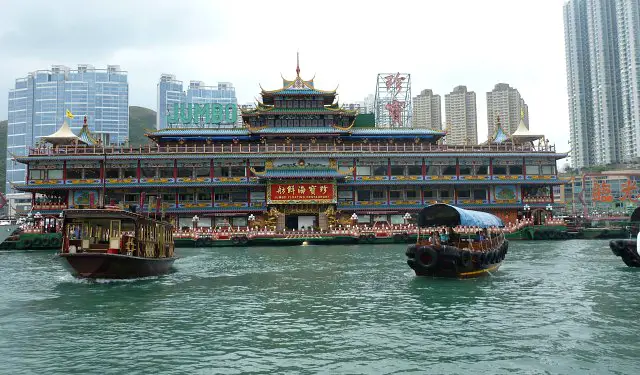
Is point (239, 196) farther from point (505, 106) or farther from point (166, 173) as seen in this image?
point (505, 106)

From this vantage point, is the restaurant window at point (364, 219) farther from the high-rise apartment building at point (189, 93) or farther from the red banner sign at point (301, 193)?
the high-rise apartment building at point (189, 93)

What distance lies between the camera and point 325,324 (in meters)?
15.1

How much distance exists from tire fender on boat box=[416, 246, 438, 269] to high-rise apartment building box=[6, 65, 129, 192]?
131497mm

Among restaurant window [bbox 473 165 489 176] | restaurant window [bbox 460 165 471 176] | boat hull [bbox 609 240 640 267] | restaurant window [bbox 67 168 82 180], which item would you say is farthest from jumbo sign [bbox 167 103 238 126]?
boat hull [bbox 609 240 640 267]

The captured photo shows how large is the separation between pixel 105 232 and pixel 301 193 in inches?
1258

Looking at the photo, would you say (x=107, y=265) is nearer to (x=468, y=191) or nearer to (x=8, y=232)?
(x=8, y=232)

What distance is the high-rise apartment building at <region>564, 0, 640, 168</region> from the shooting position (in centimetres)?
10844

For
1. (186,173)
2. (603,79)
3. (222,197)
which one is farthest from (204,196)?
(603,79)

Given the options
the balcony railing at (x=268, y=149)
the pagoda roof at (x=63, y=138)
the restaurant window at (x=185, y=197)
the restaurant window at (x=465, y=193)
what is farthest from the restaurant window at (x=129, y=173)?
the restaurant window at (x=465, y=193)

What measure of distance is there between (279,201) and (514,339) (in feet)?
143

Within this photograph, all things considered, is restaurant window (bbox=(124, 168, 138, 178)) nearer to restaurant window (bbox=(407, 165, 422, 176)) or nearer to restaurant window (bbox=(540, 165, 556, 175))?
restaurant window (bbox=(407, 165, 422, 176))

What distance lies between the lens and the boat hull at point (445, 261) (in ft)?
76.7

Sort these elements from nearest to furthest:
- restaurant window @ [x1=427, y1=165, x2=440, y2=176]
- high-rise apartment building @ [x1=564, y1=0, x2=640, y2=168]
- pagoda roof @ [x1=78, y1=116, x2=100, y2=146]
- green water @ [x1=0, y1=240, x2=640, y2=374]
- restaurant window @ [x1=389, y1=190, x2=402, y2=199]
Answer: green water @ [x1=0, y1=240, x2=640, y2=374] → restaurant window @ [x1=389, y1=190, x2=402, y2=199] → restaurant window @ [x1=427, y1=165, x2=440, y2=176] → pagoda roof @ [x1=78, y1=116, x2=100, y2=146] → high-rise apartment building @ [x1=564, y1=0, x2=640, y2=168]

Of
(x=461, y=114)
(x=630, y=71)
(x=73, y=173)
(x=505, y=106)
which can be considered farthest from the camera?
(x=461, y=114)
